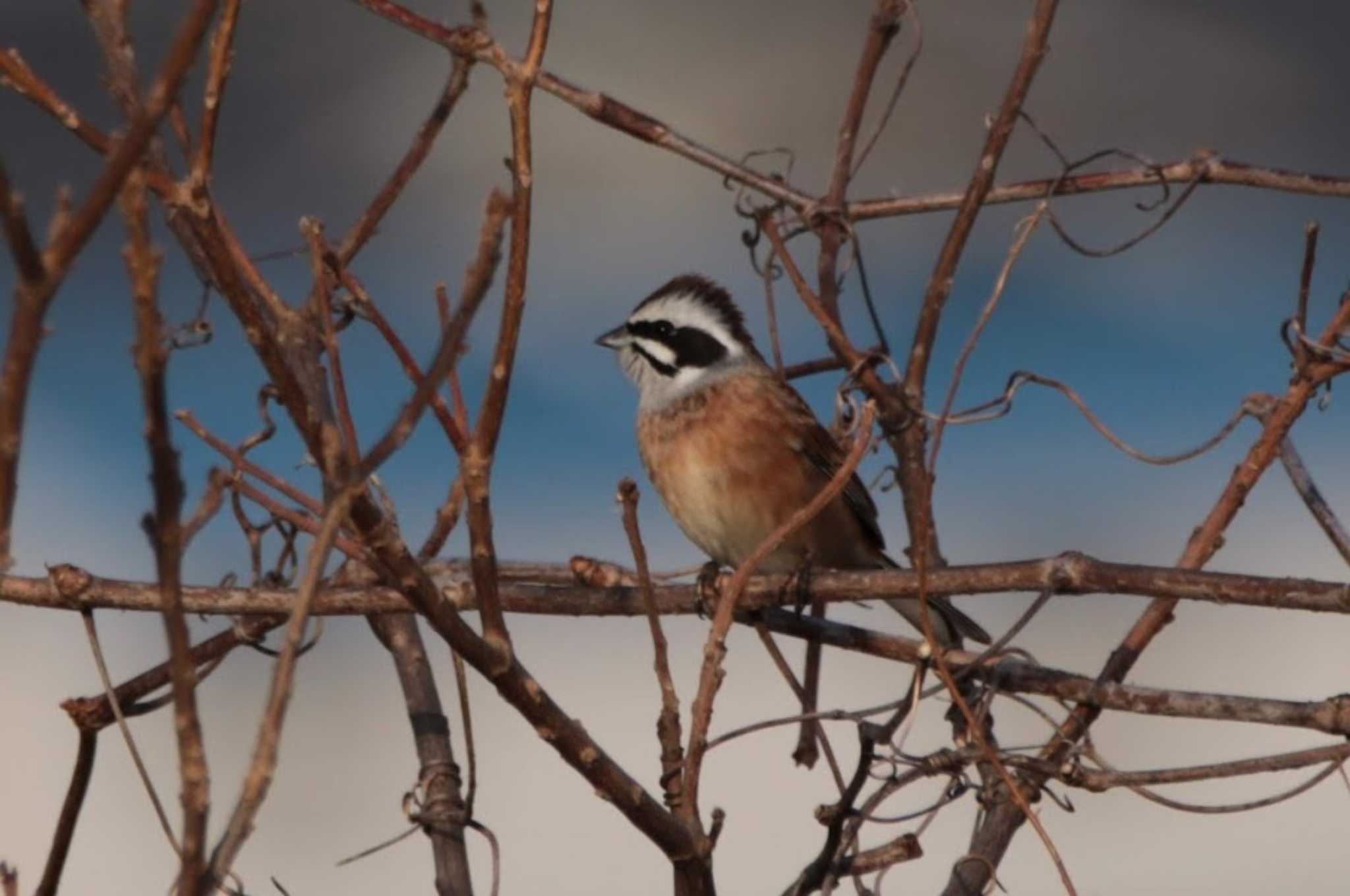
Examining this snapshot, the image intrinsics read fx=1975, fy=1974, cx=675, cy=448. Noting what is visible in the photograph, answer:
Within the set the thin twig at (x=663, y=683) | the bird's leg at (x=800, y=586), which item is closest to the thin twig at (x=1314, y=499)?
the bird's leg at (x=800, y=586)

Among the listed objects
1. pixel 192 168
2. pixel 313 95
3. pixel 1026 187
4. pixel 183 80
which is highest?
pixel 313 95

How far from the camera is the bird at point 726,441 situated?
286 cm

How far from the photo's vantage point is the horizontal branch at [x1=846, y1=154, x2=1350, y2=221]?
6.15 feet

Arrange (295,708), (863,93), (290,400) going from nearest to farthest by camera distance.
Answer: (290,400)
(863,93)
(295,708)

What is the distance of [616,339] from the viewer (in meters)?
3.03

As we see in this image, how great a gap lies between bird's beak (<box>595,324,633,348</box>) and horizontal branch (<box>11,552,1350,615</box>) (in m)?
1.40

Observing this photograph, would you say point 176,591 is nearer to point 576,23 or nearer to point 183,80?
point 183,80

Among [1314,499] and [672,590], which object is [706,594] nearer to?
[672,590]

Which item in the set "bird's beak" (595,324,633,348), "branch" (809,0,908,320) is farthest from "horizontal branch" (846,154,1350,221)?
"bird's beak" (595,324,633,348)

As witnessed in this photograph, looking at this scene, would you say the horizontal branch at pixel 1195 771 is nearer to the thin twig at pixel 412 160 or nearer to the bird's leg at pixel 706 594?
the bird's leg at pixel 706 594

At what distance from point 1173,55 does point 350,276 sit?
341 centimetres

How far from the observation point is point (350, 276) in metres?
1.45

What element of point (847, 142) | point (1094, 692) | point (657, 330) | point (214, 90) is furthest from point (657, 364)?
point (214, 90)

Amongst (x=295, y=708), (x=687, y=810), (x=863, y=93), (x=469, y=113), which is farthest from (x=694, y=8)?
(x=687, y=810)
